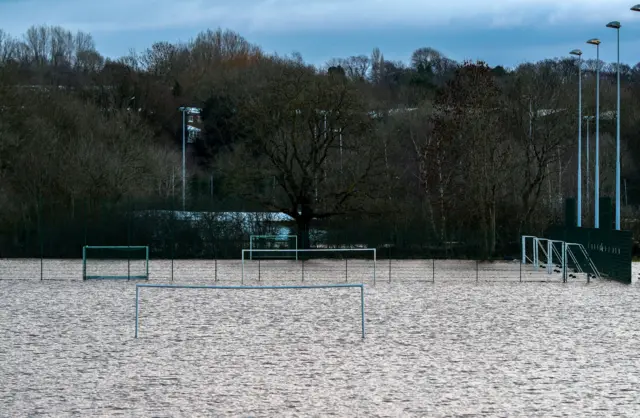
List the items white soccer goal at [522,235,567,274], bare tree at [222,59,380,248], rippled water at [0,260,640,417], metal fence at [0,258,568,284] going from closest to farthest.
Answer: rippled water at [0,260,640,417] → metal fence at [0,258,568,284] → white soccer goal at [522,235,567,274] → bare tree at [222,59,380,248]

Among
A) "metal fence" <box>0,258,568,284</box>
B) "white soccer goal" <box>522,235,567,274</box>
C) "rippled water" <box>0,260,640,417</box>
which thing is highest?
"white soccer goal" <box>522,235,567,274</box>

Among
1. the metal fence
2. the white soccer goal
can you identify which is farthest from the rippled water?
the white soccer goal

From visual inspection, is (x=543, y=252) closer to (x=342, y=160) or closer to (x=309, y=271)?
(x=309, y=271)

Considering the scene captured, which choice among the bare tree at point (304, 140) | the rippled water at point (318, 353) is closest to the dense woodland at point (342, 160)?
the bare tree at point (304, 140)

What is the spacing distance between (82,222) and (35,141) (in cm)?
934

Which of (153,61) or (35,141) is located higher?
(153,61)

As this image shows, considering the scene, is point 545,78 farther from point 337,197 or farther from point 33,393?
point 33,393

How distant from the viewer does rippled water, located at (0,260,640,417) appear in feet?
42.8

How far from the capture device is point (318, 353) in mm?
17781

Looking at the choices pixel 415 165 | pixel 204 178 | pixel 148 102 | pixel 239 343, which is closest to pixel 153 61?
pixel 148 102

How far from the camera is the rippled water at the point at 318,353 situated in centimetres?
1305

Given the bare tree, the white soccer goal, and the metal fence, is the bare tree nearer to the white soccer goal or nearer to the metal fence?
the metal fence

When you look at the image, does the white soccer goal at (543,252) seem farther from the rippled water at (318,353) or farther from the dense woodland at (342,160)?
the rippled water at (318,353)

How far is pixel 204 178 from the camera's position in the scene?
247 feet
